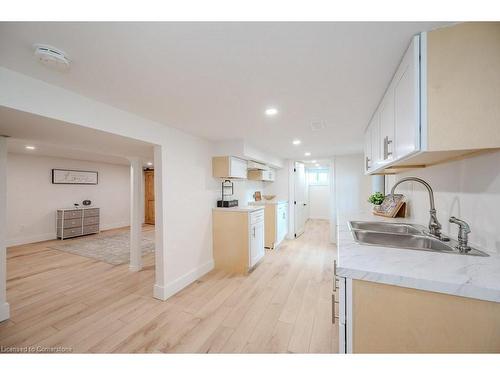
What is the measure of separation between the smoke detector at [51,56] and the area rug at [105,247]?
10.9ft

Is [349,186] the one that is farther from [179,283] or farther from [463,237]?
[179,283]

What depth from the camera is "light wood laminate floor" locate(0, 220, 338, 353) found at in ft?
5.40

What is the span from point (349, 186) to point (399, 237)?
3.29 metres

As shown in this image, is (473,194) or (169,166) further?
(169,166)

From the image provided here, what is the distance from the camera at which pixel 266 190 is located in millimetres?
5371

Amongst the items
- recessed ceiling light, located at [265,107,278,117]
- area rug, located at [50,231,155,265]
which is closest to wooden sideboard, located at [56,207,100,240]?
area rug, located at [50,231,155,265]

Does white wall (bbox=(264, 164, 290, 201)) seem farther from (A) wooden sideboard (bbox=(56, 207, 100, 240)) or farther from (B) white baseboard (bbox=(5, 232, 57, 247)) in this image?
(B) white baseboard (bbox=(5, 232, 57, 247))

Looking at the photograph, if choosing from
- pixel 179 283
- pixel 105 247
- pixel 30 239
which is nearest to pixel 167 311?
pixel 179 283

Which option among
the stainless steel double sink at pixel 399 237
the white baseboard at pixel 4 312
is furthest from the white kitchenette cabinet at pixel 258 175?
the white baseboard at pixel 4 312

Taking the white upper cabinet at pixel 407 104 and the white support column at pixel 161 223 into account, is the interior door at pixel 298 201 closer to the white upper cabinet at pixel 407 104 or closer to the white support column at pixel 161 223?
the white support column at pixel 161 223

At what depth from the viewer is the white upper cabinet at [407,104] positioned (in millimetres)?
965

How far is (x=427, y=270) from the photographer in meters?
0.86

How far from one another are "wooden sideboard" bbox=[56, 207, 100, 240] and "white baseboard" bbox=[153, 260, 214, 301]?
4306mm
